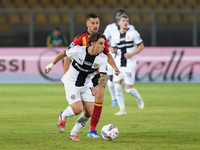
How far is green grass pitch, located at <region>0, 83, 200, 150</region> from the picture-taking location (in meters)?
5.32

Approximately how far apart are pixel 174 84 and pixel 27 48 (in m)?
5.38

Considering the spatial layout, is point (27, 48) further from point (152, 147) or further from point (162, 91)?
point (152, 147)

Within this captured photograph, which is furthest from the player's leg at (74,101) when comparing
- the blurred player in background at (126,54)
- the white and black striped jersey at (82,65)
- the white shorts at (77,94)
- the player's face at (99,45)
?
the blurred player in background at (126,54)

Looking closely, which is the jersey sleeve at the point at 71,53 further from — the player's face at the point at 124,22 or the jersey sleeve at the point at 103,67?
the player's face at the point at 124,22

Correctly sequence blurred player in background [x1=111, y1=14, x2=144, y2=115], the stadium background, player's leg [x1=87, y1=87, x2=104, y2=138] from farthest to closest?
1. the stadium background
2. blurred player in background [x1=111, y1=14, x2=144, y2=115]
3. player's leg [x1=87, y1=87, x2=104, y2=138]

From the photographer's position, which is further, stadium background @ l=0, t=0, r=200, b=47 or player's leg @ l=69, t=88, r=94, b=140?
stadium background @ l=0, t=0, r=200, b=47

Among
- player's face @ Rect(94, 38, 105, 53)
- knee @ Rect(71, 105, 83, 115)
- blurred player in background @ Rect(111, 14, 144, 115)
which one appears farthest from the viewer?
blurred player in background @ Rect(111, 14, 144, 115)

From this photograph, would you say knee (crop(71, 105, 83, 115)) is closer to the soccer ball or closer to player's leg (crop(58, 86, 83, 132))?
player's leg (crop(58, 86, 83, 132))

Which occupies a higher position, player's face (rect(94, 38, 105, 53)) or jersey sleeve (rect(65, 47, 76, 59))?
player's face (rect(94, 38, 105, 53))

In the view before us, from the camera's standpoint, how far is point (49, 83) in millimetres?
15039

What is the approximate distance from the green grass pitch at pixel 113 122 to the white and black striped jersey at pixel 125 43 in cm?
103

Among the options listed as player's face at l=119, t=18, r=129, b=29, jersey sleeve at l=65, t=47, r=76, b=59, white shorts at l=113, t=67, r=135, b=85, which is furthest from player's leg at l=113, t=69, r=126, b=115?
jersey sleeve at l=65, t=47, r=76, b=59

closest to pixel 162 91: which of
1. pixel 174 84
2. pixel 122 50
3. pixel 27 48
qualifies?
pixel 174 84

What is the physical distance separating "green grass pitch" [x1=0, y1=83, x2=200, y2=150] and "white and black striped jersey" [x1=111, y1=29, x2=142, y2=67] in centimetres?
103
